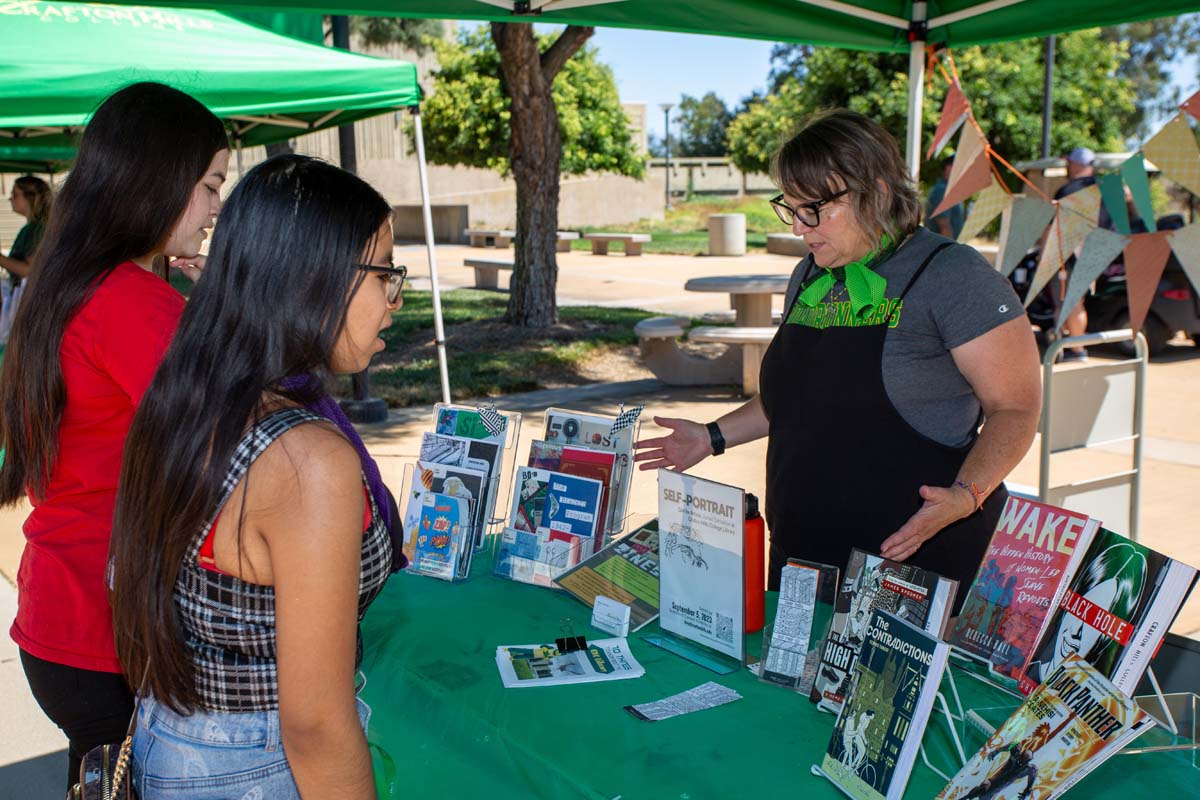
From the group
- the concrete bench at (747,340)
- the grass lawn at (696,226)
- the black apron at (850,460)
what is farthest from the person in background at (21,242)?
the grass lawn at (696,226)

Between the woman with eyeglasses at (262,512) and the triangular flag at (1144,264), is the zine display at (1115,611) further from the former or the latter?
the triangular flag at (1144,264)

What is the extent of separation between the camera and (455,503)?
2436mm

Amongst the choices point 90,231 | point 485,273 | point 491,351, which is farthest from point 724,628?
point 485,273

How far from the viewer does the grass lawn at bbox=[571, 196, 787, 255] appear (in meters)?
25.2

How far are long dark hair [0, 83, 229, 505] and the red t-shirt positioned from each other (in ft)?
0.08

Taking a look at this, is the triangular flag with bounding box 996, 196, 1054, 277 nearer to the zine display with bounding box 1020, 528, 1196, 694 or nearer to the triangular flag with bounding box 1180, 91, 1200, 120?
the triangular flag with bounding box 1180, 91, 1200, 120

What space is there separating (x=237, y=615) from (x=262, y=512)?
15cm

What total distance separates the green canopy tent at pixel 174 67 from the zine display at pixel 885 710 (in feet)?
13.5

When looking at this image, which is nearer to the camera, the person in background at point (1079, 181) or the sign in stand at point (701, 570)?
the sign in stand at point (701, 570)

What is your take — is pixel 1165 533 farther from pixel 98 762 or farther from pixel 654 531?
pixel 98 762

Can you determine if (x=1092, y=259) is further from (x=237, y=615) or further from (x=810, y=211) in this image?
(x=237, y=615)

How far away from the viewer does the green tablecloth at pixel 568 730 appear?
1.48 metres

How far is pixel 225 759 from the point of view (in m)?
1.31

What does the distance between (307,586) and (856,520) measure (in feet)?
4.47
